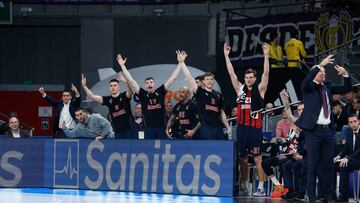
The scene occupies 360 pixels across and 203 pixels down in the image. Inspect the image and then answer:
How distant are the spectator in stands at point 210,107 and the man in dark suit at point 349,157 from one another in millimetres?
2453

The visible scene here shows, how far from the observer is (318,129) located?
47.0 feet

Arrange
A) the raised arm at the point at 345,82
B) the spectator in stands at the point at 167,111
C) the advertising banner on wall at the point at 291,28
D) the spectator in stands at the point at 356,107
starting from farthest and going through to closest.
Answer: the advertising banner on wall at the point at 291,28
the spectator in stands at the point at 167,111
the spectator in stands at the point at 356,107
the raised arm at the point at 345,82

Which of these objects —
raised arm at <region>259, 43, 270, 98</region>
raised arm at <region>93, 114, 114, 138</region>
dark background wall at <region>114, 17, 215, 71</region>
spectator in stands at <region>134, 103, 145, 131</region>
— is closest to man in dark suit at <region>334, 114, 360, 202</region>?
raised arm at <region>259, 43, 270, 98</region>

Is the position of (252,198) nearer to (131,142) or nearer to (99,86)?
(131,142)

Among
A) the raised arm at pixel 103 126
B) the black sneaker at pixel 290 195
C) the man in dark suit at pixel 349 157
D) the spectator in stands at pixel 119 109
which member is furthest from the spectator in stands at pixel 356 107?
the raised arm at pixel 103 126

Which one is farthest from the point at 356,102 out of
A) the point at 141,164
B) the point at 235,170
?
the point at 141,164

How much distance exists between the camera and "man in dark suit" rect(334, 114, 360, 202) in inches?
615

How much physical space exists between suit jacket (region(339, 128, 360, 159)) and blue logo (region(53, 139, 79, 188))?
5.25 m

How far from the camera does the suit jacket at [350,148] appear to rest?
1566cm

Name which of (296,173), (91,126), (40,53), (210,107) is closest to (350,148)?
(296,173)

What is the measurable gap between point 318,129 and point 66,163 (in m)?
5.85

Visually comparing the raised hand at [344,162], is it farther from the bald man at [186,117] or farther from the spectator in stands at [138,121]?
→ the spectator in stands at [138,121]

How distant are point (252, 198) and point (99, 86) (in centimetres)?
1286

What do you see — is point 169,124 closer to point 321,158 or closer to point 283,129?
point 283,129
